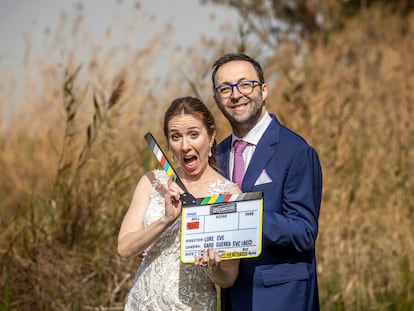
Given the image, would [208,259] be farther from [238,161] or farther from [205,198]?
[238,161]

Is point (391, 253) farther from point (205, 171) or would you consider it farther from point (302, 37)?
point (302, 37)

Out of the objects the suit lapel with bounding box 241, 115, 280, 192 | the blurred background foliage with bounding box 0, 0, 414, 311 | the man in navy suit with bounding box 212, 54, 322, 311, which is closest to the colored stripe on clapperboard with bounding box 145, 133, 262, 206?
the man in navy suit with bounding box 212, 54, 322, 311

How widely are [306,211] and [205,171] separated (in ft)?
1.74

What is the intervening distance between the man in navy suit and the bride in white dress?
0.13 m

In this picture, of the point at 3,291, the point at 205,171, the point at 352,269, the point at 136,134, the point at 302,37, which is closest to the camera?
the point at 205,171

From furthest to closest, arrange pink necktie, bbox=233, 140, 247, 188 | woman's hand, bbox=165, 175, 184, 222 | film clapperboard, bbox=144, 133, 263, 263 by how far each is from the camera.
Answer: pink necktie, bbox=233, 140, 247, 188 < woman's hand, bbox=165, 175, 184, 222 < film clapperboard, bbox=144, 133, 263, 263

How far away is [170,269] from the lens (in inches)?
153

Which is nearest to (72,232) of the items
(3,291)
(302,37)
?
(3,291)

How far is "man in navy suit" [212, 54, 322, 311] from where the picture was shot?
3727mm

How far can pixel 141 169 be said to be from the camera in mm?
6219

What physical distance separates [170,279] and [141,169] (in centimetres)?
241

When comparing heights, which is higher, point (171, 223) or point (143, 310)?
point (171, 223)

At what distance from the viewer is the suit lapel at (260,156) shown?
3.88m

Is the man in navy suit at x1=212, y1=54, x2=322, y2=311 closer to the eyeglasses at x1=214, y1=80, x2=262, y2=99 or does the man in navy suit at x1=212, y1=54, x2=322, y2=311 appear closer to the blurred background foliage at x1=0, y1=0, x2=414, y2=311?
the eyeglasses at x1=214, y1=80, x2=262, y2=99
